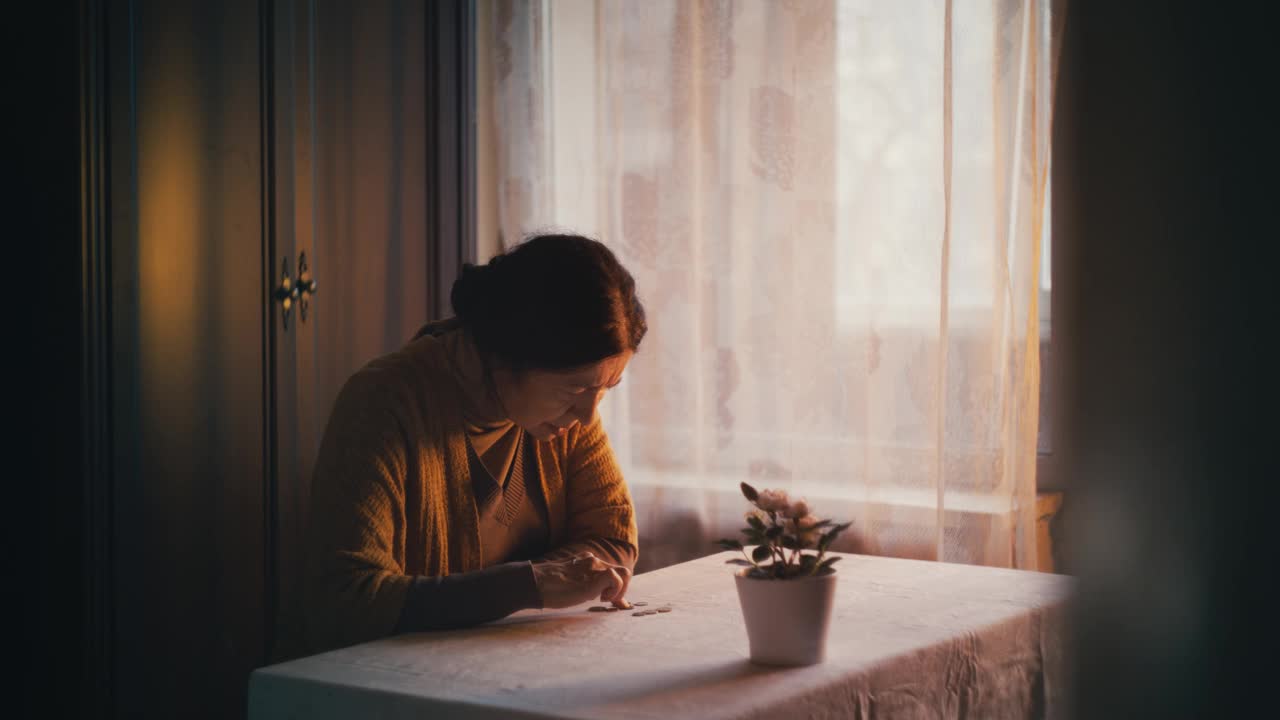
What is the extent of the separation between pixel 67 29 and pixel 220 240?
0.45 meters

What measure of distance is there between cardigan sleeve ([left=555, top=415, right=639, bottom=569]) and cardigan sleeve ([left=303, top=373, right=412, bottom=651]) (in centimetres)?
35

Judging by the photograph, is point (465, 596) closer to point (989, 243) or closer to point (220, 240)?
point (220, 240)

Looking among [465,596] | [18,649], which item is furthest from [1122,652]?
[18,649]

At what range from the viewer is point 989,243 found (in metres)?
2.25

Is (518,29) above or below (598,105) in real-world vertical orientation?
above

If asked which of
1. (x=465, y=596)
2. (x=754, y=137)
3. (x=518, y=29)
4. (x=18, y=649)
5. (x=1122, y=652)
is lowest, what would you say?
(x=18, y=649)

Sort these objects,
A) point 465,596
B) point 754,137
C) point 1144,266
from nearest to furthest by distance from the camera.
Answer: point 1144,266
point 465,596
point 754,137

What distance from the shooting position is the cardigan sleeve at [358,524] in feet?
4.87

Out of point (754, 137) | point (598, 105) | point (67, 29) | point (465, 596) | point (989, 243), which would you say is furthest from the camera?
point (598, 105)

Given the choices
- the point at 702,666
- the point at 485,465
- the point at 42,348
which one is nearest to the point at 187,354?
the point at 42,348

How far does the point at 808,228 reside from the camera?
2473 mm

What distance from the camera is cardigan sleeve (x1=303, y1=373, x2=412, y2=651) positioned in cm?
149

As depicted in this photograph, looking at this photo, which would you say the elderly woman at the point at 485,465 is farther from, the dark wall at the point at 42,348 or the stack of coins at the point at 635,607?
the dark wall at the point at 42,348

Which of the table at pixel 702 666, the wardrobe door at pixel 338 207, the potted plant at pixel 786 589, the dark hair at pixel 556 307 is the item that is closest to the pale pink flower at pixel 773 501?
the potted plant at pixel 786 589
